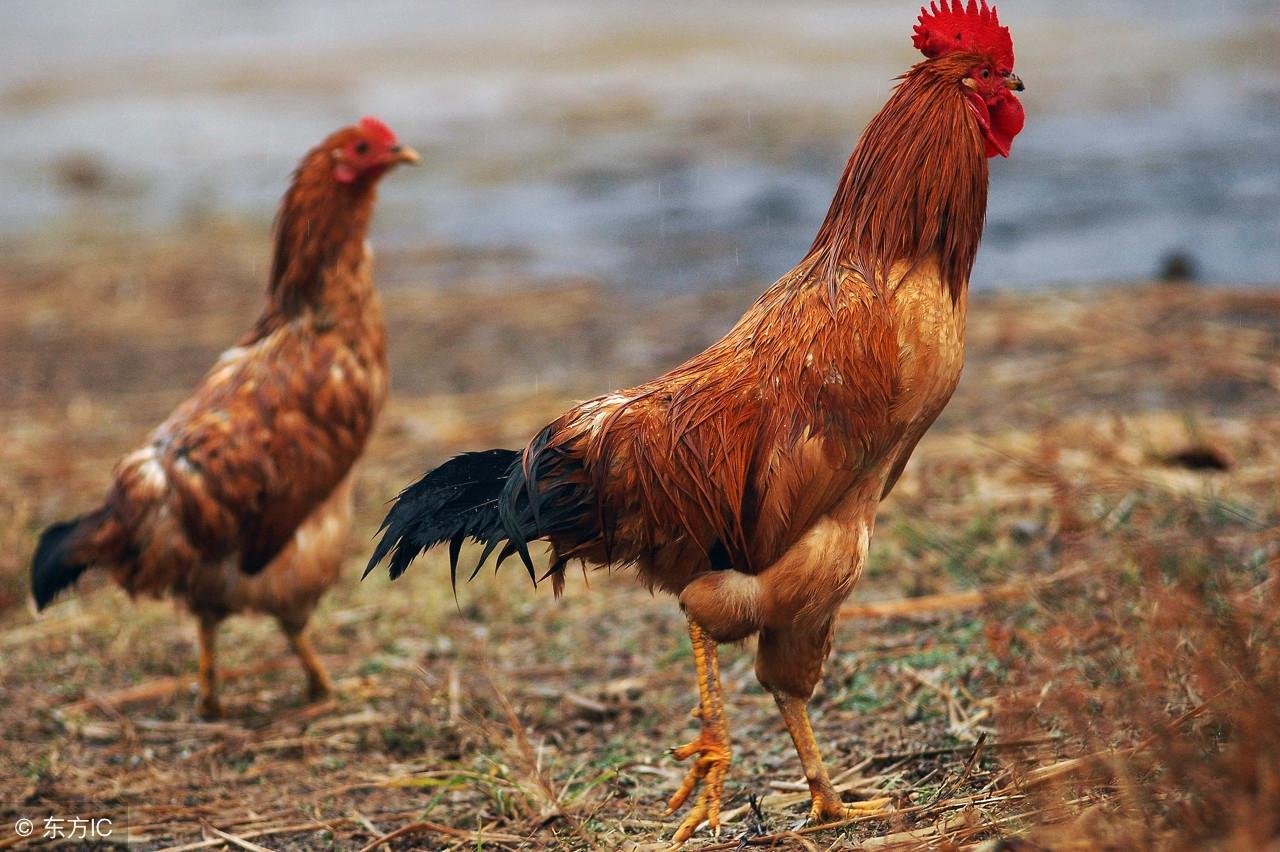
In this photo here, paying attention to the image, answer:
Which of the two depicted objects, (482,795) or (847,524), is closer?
(847,524)

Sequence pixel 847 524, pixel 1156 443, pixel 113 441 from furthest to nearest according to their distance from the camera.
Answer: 1. pixel 113 441
2. pixel 1156 443
3. pixel 847 524

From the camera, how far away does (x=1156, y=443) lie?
19.7ft

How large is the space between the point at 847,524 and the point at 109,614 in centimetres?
412

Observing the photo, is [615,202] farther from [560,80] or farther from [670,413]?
[670,413]

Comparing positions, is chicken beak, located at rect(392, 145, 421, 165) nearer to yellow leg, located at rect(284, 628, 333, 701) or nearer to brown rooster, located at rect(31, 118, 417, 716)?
brown rooster, located at rect(31, 118, 417, 716)

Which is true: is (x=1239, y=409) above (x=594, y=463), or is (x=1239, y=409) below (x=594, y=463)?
below

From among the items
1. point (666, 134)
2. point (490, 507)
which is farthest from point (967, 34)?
point (666, 134)

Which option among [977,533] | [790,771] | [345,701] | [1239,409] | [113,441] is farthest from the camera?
[113,441]

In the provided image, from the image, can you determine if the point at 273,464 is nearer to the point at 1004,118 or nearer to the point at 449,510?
the point at 449,510

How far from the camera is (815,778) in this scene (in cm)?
350

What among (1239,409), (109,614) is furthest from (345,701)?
(1239,409)

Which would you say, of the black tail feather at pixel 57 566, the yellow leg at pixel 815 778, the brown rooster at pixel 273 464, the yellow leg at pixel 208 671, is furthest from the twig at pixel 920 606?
the black tail feather at pixel 57 566

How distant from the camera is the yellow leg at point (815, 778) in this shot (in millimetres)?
3504

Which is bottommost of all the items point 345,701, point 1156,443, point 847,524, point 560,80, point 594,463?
point 345,701
